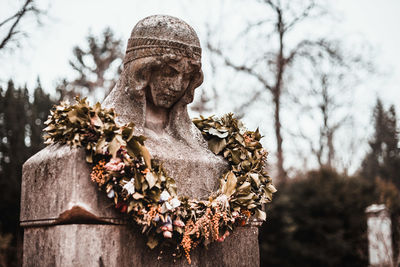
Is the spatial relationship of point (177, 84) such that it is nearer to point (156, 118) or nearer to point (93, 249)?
point (156, 118)

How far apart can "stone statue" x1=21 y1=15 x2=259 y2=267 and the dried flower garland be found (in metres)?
0.12

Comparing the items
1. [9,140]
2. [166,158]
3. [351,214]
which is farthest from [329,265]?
[166,158]

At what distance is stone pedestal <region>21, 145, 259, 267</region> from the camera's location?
10.1ft

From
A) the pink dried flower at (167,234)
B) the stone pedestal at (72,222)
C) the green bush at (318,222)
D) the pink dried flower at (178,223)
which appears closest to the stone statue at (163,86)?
the stone pedestal at (72,222)

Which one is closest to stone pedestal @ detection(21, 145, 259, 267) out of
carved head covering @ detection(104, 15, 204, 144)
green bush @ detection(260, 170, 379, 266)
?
carved head covering @ detection(104, 15, 204, 144)

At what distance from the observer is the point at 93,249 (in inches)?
121

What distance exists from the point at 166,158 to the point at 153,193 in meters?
0.49

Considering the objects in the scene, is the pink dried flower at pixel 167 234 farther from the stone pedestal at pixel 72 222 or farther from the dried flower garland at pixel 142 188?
the stone pedestal at pixel 72 222

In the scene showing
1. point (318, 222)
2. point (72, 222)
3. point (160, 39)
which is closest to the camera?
point (72, 222)

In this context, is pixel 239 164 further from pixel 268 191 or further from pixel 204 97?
pixel 204 97

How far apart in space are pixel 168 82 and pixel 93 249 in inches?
58.6

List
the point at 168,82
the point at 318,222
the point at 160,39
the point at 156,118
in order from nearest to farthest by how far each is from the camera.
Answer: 1. the point at 160,39
2. the point at 168,82
3. the point at 156,118
4. the point at 318,222

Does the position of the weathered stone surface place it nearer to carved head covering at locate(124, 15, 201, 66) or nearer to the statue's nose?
the statue's nose

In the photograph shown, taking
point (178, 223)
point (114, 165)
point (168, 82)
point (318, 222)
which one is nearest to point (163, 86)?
point (168, 82)
